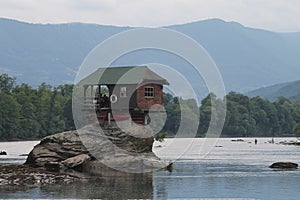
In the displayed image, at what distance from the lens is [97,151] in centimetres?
6706

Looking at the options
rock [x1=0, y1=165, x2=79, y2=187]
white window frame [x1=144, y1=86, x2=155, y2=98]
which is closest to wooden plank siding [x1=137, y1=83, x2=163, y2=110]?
white window frame [x1=144, y1=86, x2=155, y2=98]

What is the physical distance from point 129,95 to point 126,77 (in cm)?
222

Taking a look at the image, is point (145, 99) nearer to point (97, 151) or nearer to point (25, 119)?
point (97, 151)

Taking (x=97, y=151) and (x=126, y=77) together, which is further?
(x=126, y=77)

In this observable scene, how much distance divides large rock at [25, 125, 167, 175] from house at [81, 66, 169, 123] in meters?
2.39

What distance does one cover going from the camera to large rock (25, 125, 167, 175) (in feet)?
219

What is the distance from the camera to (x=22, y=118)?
18850 cm

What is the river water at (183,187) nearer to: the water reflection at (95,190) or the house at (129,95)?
the water reflection at (95,190)

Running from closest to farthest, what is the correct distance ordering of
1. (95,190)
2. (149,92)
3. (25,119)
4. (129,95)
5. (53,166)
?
(95,190) → (53,166) → (129,95) → (149,92) → (25,119)

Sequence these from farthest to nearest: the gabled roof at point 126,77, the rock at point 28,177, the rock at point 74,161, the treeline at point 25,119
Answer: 1. the treeline at point 25,119
2. the gabled roof at point 126,77
3. the rock at point 74,161
4. the rock at point 28,177

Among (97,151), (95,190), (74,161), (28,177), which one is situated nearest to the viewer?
(95,190)

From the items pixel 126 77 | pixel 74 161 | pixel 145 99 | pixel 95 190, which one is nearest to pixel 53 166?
pixel 74 161

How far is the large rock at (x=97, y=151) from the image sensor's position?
66.7 meters

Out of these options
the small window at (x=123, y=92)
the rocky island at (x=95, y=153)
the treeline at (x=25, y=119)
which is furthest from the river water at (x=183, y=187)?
the treeline at (x=25, y=119)
